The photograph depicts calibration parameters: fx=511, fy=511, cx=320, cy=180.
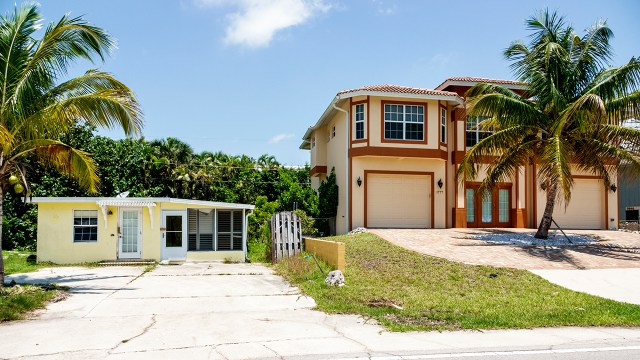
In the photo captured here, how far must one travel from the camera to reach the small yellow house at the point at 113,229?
17547 mm

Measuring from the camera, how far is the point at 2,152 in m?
10.8

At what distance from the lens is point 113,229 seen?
17.9 meters

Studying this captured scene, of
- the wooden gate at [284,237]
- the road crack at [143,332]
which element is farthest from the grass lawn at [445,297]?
the road crack at [143,332]

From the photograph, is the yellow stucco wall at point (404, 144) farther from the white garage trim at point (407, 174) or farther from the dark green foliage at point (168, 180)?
the dark green foliage at point (168, 180)

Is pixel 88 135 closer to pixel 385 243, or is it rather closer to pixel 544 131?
pixel 385 243

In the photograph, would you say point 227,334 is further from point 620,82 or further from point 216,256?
point 620,82

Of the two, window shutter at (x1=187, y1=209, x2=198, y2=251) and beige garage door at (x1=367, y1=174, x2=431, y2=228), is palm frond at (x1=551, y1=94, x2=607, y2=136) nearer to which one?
beige garage door at (x1=367, y1=174, x2=431, y2=228)

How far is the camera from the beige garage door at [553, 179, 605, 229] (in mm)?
24969

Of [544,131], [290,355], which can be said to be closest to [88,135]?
[544,131]

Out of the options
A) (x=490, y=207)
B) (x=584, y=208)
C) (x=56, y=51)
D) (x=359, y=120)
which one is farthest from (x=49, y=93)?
(x=584, y=208)

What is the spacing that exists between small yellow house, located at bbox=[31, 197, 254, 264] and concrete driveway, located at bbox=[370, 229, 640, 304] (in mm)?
7581

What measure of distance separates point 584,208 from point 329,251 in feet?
55.3

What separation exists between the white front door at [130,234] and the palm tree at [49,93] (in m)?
6.10

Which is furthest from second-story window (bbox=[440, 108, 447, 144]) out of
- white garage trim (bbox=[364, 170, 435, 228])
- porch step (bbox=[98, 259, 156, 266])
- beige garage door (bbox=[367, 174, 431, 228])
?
porch step (bbox=[98, 259, 156, 266])
